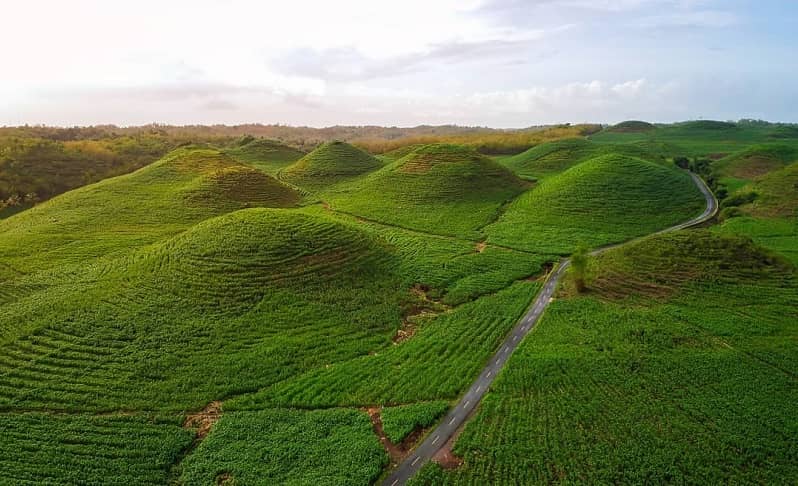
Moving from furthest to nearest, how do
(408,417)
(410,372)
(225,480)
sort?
(410,372) → (408,417) → (225,480)

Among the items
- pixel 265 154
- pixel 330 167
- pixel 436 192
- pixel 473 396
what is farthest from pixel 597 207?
pixel 265 154

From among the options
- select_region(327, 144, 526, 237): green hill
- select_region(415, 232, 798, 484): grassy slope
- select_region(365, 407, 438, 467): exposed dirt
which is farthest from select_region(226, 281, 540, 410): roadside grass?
select_region(327, 144, 526, 237): green hill

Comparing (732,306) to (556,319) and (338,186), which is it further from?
(338,186)

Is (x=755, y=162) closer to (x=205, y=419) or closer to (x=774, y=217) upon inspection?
(x=774, y=217)

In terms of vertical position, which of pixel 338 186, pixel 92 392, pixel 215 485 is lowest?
pixel 215 485

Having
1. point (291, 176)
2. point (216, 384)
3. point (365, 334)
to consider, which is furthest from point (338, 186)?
point (216, 384)

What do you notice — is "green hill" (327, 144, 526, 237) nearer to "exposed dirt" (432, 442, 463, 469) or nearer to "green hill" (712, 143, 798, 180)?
"exposed dirt" (432, 442, 463, 469)

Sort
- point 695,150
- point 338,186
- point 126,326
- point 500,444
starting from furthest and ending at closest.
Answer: point 695,150
point 338,186
point 126,326
point 500,444
